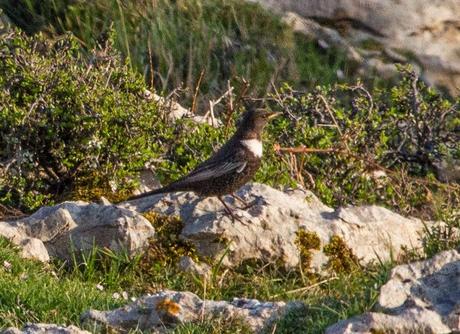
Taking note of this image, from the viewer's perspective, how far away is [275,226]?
780 centimetres

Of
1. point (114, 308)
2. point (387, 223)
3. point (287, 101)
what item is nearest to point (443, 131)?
point (287, 101)

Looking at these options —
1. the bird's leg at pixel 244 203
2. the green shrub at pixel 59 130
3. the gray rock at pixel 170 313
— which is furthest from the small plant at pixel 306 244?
the gray rock at pixel 170 313

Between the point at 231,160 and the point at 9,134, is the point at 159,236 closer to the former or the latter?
the point at 231,160

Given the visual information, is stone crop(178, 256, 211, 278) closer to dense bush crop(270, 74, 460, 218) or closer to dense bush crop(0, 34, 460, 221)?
dense bush crop(0, 34, 460, 221)

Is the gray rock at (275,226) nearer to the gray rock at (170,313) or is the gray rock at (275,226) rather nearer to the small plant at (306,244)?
the small plant at (306,244)

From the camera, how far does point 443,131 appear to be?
403 inches

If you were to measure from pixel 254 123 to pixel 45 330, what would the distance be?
10.4 ft

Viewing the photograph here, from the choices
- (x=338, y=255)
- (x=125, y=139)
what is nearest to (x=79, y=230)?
(x=125, y=139)

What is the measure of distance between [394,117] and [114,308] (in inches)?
177

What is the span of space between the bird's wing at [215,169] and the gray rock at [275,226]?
0.25 m

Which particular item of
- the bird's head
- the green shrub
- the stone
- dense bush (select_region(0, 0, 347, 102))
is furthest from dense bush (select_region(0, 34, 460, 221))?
dense bush (select_region(0, 0, 347, 102))

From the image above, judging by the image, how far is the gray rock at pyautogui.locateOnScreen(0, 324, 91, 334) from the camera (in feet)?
17.2

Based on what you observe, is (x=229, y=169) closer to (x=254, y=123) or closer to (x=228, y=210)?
(x=228, y=210)

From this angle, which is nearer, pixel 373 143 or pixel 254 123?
pixel 254 123
